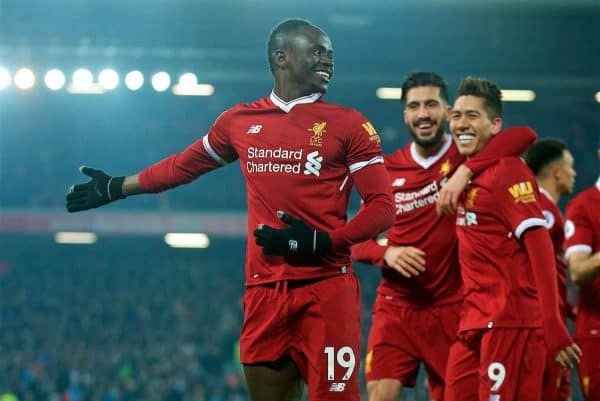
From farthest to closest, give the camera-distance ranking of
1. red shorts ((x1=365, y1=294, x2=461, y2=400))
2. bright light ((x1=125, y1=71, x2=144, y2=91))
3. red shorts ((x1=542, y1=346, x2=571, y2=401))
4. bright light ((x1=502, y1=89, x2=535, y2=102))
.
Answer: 1. bright light ((x1=502, y1=89, x2=535, y2=102))
2. bright light ((x1=125, y1=71, x2=144, y2=91))
3. red shorts ((x1=365, y1=294, x2=461, y2=400))
4. red shorts ((x1=542, y1=346, x2=571, y2=401))

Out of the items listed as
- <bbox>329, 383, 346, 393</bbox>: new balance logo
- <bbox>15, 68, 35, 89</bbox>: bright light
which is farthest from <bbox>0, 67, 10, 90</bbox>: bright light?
<bbox>329, 383, 346, 393</bbox>: new balance logo

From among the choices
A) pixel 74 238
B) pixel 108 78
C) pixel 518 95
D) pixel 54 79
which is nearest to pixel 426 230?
pixel 108 78

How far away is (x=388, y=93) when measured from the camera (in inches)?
843

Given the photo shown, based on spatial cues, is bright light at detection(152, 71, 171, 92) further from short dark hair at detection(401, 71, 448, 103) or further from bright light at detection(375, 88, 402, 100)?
short dark hair at detection(401, 71, 448, 103)

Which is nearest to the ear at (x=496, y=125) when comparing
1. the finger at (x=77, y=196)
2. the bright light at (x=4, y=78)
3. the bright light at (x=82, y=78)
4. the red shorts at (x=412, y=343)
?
the red shorts at (x=412, y=343)

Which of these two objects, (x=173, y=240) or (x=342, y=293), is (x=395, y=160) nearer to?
(x=342, y=293)

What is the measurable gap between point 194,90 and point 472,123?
1581cm

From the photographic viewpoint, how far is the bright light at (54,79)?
61.6 feet

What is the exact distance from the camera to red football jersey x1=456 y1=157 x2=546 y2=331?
15.0 feet

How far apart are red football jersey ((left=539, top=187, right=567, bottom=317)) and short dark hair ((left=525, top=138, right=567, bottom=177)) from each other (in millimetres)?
168

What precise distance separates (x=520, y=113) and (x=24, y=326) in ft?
38.8

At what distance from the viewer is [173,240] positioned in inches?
928

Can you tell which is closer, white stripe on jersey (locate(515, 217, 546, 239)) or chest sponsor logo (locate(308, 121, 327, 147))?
chest sponsor logo (locate(308, 121, 327, 147))

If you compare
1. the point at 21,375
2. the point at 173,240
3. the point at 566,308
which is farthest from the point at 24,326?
the point at 566,308
